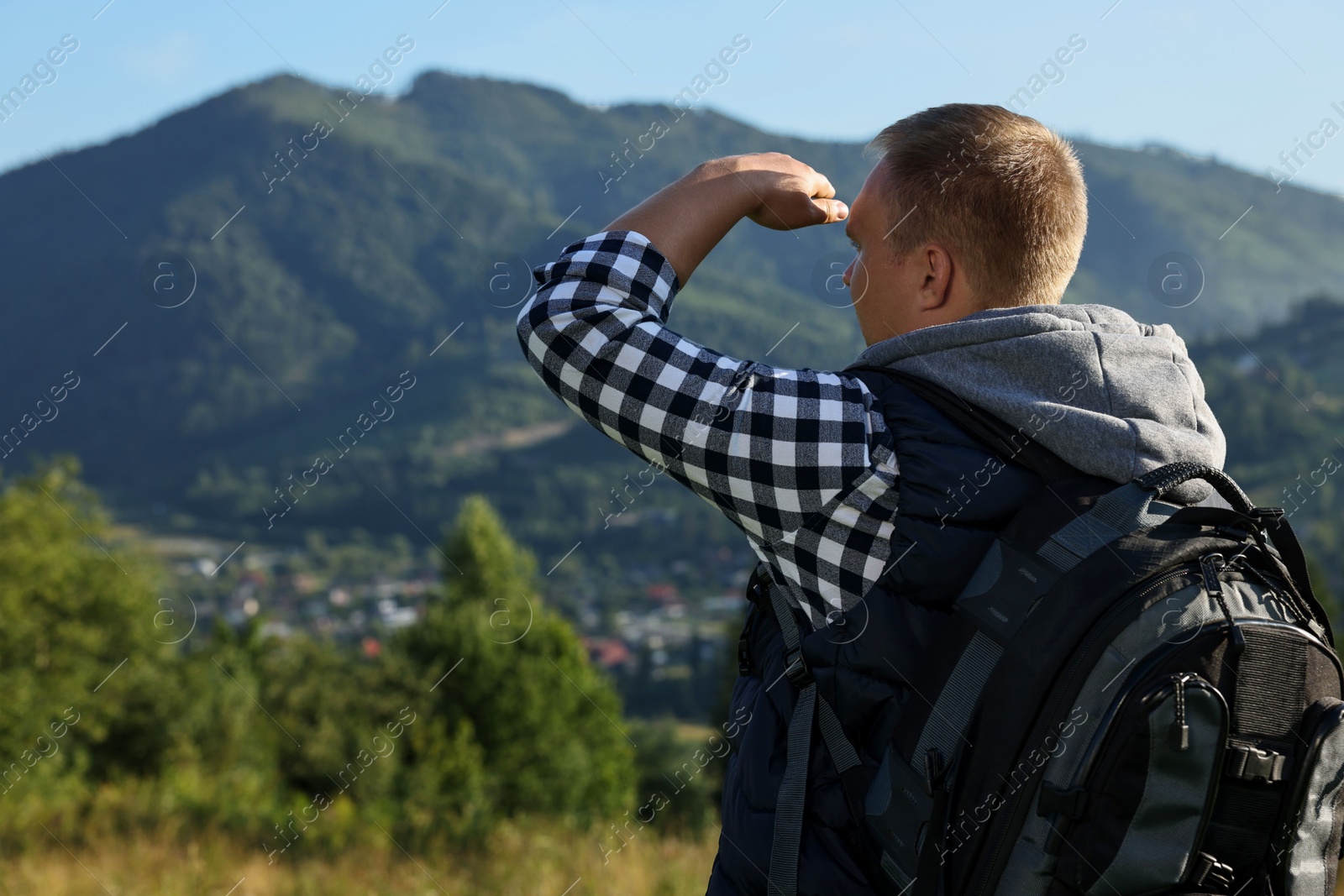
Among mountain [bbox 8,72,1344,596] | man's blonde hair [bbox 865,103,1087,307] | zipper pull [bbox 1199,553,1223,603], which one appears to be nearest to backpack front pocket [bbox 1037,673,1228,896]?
zipper pull [bbox 1199,553,1223,603]

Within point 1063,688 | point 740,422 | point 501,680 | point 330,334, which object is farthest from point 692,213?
point 330,334

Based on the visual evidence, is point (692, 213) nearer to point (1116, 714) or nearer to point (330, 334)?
point (1116, 714)

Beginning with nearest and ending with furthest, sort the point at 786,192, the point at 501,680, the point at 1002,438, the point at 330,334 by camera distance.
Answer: the point at 1002,438 < the point at 786,192 < the point at 501,680 < the point at 330,334

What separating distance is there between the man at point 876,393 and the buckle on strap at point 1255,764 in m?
0.32

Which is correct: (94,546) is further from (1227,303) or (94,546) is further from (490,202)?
(1227,303)

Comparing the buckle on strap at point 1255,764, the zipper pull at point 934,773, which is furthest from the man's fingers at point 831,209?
the buckle on strap at point 1255,764

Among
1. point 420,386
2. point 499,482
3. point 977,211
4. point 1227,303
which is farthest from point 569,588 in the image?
point 1227,303

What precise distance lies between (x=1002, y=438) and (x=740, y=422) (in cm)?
34

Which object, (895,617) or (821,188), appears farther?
(821,188)

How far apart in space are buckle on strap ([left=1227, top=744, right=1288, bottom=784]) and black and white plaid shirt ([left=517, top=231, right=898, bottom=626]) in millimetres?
476

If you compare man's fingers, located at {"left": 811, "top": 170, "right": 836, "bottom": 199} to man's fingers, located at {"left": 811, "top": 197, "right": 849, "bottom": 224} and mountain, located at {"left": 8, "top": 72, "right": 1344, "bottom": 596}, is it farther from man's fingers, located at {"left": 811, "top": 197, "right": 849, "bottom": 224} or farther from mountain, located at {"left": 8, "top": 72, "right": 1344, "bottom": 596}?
mountain, located at {"left": 8, "top": 72, "right": 1344, "bottom": 596}

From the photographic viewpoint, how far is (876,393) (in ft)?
4.68

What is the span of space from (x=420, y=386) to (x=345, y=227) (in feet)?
142

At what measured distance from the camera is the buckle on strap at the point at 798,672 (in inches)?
56.2
